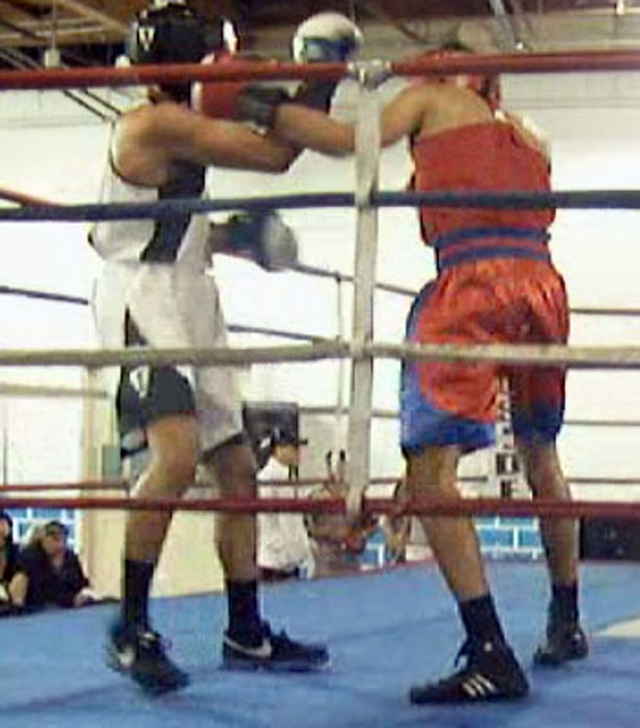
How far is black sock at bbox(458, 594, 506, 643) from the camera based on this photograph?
235 cm

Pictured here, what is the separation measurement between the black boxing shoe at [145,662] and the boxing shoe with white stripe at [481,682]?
0.40 m

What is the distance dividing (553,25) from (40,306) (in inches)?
130

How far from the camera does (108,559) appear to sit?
7.65 m

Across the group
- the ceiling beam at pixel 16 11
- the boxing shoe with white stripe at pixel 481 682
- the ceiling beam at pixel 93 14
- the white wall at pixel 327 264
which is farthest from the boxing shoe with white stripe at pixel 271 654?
the ceiling beam at pixel 16 11

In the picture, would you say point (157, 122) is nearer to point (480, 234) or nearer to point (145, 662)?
point (480, 234)

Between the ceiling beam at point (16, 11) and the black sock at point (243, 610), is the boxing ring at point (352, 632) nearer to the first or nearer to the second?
the black sock at point (243, 610)

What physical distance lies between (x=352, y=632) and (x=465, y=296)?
113cm

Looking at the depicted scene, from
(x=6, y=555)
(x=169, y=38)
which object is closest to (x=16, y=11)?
(x=6, y=555)

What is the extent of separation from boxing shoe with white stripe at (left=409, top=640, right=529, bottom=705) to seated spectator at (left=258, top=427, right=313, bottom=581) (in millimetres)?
3338

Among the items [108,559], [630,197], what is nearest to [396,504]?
[630,197]

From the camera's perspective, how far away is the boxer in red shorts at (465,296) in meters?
2.35

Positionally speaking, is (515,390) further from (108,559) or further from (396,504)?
(108,559)

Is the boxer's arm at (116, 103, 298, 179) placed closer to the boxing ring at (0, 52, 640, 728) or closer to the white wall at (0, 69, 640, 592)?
the boxing ring at (0, 52, 640, 728)

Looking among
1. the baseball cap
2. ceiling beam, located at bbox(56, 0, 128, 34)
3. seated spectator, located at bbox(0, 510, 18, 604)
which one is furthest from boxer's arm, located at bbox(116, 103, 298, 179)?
ceiling beam, located at bbox(56, 0, 128, 34)
